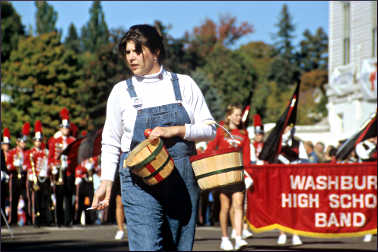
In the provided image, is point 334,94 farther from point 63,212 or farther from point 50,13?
point 50,13

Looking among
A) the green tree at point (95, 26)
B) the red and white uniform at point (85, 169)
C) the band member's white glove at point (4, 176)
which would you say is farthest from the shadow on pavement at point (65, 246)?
the green tree at point (95, 26)

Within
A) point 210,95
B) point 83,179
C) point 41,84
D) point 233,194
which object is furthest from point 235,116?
point 210,95

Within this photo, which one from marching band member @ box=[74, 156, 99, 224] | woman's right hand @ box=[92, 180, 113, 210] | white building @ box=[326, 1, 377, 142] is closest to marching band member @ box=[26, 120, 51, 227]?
marching band member @ box=[74, 156, 99, 224]

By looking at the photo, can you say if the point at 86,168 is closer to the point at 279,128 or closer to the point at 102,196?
the point at 279,128

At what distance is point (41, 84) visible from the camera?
170 ft

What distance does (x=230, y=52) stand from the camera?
224ft

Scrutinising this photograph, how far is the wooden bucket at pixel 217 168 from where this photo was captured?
4906 millimetres

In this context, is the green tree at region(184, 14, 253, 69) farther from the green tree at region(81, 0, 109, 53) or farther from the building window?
the building window

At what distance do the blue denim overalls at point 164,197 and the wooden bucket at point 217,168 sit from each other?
59mm

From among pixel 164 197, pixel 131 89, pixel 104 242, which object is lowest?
pixel 104 242

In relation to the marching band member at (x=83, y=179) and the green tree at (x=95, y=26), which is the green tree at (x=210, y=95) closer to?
the green tree at (x=95, y=26)

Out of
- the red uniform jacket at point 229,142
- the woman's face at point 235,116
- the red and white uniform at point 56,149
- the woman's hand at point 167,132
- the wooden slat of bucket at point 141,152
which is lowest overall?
the red and white uniform at point 56,149

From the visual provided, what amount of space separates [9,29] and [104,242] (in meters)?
50.2

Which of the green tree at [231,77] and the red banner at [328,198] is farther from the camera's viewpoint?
the green tree at [231,77]
